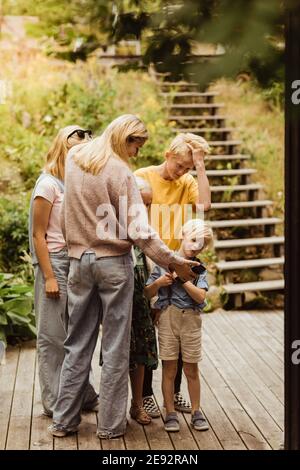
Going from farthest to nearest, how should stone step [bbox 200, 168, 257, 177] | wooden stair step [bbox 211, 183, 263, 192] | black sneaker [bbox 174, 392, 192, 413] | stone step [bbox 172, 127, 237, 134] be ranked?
1. stone step [bbox 172, 127, 237, 134]
2. stone step [bbox 200, 168, 257, 177]
3. wooden stair step [bbox 211, 183, 263, 192]
4. black sneaker [bbox 174, 392, 192, 413]

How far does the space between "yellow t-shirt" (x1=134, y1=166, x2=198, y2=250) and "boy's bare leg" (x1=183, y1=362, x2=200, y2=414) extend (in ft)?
2.26

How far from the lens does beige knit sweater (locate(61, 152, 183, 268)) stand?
3805mm

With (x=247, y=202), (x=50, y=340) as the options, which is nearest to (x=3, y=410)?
(x=50, y=340)

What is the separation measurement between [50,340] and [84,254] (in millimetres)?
655

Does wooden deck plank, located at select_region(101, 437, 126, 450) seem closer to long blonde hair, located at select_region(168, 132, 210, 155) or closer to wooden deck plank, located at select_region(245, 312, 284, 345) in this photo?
long blonde hair, located at select_region(168, 132, 210, 155)

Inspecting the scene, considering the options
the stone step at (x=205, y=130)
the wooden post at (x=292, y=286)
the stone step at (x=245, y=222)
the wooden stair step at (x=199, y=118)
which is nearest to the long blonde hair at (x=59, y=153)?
the wooden post at (x=292, y=286)

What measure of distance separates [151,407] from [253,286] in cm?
349

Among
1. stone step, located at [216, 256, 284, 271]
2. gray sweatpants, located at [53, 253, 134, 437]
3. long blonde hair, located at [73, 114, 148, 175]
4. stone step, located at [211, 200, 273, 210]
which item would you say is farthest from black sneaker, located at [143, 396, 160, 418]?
stone step, located at [211, 200, 273, 210]

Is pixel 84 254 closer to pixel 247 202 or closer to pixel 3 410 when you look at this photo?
pixel 3 410

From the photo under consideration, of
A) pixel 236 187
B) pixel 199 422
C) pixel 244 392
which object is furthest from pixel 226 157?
pixel 199 422

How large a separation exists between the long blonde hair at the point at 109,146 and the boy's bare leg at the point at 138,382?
3.80 ft

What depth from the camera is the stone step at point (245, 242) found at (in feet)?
27.1

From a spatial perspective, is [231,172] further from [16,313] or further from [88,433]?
[88,433]

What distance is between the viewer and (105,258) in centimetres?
389
